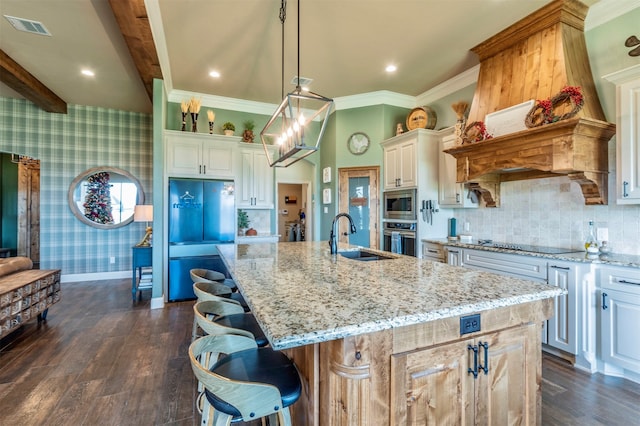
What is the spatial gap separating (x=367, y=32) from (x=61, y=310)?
5077mm

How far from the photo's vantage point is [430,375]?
117 cm

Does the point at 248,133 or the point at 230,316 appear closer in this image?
the point at 230,316

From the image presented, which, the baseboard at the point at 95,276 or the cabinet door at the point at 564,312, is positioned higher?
the cabinet door at the point at 564,312

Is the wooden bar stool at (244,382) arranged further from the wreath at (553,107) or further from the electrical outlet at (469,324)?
the wreath at (553,107)

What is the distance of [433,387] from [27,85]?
5.97 meters

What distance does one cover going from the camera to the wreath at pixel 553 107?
255 centimetres

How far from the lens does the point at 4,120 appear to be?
5.10m

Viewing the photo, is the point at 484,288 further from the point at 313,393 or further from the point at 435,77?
the point at 435,77

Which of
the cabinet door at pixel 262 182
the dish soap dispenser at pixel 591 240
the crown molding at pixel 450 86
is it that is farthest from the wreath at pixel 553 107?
the cabinet door at pixel 262 182

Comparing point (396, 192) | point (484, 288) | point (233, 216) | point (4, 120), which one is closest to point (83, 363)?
point (233, 216)

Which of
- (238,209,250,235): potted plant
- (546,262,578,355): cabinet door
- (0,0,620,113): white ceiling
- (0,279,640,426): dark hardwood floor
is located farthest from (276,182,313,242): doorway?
(546,262,578,355): cabinet door

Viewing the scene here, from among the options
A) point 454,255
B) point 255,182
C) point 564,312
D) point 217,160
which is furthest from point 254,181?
point 564,312

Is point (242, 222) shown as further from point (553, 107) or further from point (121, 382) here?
point (553, 107)

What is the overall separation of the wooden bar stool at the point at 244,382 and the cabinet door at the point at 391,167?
381 centimetres
